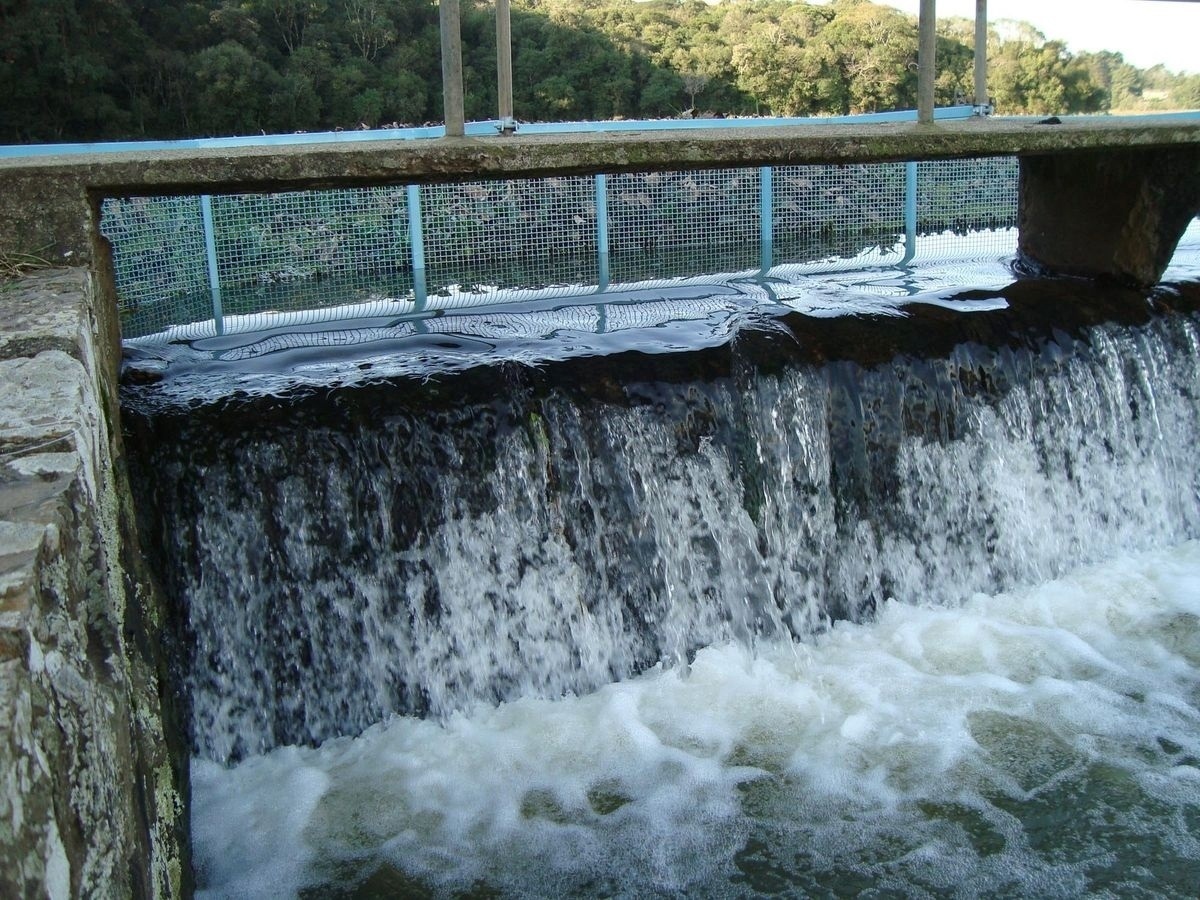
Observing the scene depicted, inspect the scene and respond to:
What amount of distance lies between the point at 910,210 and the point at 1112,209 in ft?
11.0

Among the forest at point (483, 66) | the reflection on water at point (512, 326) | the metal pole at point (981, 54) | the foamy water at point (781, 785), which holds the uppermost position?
the forest at point (483, 66)

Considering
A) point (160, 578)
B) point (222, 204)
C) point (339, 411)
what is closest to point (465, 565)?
point (339, 411)

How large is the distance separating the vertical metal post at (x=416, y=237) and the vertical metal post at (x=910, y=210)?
3770 millimetres

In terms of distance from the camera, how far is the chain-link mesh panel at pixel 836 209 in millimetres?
9711

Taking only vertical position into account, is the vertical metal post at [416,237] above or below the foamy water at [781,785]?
above

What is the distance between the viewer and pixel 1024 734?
3.70 meters

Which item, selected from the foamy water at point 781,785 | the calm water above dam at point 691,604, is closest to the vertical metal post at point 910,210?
the calm water above dam at point 691,604

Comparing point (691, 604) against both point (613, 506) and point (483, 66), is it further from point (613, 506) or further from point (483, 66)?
point (483, 66)

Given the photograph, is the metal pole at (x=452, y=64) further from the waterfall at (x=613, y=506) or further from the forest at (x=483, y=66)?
the forest at (x=483, y=66)

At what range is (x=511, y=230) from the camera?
9734mm

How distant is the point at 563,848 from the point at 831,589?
1.89 m

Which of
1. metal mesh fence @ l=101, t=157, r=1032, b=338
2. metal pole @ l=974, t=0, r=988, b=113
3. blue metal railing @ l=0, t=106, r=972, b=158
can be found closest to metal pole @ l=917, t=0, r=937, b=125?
metal pole @ l=974, t=0, r=988, b=113

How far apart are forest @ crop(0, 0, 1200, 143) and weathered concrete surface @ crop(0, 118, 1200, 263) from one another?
23.9 metres

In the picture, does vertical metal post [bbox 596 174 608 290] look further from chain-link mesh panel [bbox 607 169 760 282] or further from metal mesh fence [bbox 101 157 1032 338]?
chain-link mesh panel [bbox 607 169 760 282]
